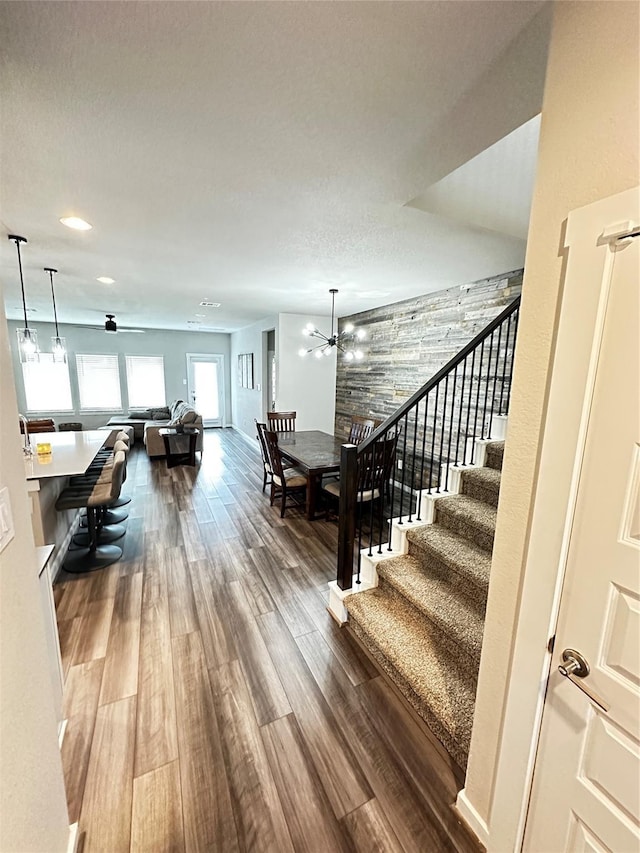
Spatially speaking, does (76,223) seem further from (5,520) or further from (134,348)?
(134,348)

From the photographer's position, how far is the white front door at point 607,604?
30.5 inches

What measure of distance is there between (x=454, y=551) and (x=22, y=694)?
201cm

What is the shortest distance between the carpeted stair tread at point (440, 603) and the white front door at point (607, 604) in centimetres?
74

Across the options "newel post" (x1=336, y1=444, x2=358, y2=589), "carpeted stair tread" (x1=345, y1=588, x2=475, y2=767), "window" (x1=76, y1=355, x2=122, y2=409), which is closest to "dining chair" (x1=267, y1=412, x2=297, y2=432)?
"newel post" (x1=336, y1=444, x2=358, y2=589)

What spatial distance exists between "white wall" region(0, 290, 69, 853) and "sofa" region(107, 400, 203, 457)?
5324 millimetres

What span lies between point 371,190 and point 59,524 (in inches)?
150

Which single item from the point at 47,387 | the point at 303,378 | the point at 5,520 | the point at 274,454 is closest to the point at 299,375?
the point at 303,378

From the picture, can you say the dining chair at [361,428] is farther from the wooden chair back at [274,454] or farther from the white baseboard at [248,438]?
the white baseboard at [248,438]

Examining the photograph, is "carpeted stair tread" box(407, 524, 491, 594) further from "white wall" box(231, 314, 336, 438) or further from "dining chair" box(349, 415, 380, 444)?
"white wall" box(231, 314, 336, 438)

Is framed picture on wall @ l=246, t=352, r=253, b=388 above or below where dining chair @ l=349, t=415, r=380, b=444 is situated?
above

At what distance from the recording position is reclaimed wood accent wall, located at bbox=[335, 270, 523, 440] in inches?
142

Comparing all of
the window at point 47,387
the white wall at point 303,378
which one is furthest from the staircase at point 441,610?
the window at point 47,387

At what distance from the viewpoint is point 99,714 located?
5.58 feet

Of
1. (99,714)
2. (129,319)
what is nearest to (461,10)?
(99,714)
